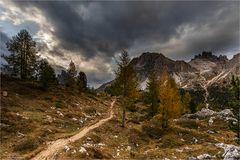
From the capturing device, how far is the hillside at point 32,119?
3454 centimetres

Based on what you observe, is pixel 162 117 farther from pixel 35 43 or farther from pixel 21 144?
pixel 35 43

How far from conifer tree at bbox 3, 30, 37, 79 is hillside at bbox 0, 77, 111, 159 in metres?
4.48

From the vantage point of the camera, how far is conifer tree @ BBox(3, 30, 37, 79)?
79.6m

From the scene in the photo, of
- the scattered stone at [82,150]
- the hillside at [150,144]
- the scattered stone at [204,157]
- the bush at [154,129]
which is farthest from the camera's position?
the bush at [154,129]

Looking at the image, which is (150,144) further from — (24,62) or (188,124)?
(24,62)

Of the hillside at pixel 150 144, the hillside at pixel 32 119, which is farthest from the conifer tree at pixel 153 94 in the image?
the hillside at pixel 32 119

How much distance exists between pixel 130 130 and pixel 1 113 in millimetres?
21287

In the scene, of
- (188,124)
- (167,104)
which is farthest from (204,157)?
(188,124)

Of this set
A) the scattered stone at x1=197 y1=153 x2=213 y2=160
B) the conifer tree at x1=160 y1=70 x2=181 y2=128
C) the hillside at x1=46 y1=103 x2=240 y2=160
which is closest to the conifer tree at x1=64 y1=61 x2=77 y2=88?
the hillside at x1=46 y1=103 x2=240 y2=160

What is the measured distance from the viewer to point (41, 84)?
81.2m

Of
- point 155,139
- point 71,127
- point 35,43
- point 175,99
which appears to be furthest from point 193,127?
point 35,43

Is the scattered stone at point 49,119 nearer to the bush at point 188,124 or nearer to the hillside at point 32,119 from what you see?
the hillside at point 32,119

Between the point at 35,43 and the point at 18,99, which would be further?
the point at 35,43

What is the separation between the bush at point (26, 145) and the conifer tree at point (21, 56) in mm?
49273
